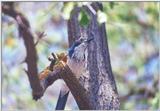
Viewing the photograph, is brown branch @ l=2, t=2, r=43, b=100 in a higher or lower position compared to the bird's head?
lower

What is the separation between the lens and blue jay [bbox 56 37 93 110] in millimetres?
2143

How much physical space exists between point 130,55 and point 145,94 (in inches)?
40.5

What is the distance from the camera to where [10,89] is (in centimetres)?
437

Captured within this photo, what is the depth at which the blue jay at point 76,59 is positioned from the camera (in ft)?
7.03

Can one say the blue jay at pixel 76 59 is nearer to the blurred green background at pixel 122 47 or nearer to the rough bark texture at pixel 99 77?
the rough bark texture at pixel 99 77

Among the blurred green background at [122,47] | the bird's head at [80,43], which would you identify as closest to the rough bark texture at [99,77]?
the bird's head at [80,43]

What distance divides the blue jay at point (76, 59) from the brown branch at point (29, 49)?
0.14 m

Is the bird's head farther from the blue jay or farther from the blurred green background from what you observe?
the blurred green background

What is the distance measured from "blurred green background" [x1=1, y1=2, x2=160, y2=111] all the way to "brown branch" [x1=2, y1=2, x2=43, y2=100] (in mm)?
719

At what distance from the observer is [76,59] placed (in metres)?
2.17

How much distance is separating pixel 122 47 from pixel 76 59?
379 centimetres

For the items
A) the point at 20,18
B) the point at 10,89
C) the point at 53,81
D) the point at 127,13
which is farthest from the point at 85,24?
the point at 127,13

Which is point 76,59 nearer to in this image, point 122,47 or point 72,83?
point 72,83

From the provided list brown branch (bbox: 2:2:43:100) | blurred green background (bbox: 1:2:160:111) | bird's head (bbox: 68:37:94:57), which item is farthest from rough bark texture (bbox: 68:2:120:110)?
blurred green background (bbox: 1:2:160:111)
